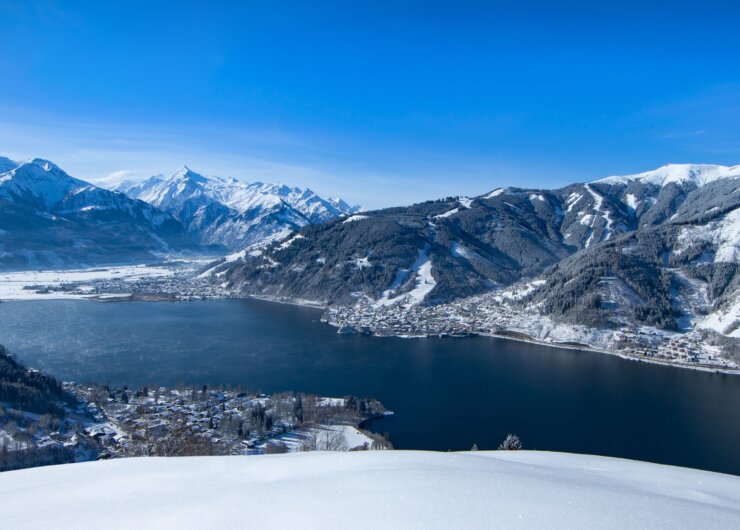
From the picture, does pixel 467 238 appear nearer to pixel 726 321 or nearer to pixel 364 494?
pixel 726 321

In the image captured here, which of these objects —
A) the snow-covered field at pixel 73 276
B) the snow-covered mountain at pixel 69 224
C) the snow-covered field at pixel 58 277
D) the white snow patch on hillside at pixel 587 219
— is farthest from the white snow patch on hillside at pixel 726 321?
the snow-covered mountain at pixel 69 224

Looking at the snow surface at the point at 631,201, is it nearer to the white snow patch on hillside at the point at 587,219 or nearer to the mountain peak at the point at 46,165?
the white snow patch on hillside at the point at 587,219

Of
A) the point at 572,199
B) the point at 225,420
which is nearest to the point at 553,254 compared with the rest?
the point at 572,199

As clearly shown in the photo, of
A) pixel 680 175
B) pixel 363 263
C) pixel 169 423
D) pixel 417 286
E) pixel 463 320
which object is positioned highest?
pixel 680 175

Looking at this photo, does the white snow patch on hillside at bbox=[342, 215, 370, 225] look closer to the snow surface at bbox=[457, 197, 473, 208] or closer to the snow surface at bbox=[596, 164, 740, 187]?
the snow surface at bbox=[457, 197, 473, 208]

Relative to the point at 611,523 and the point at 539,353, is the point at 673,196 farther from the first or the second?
the point at 611,523
